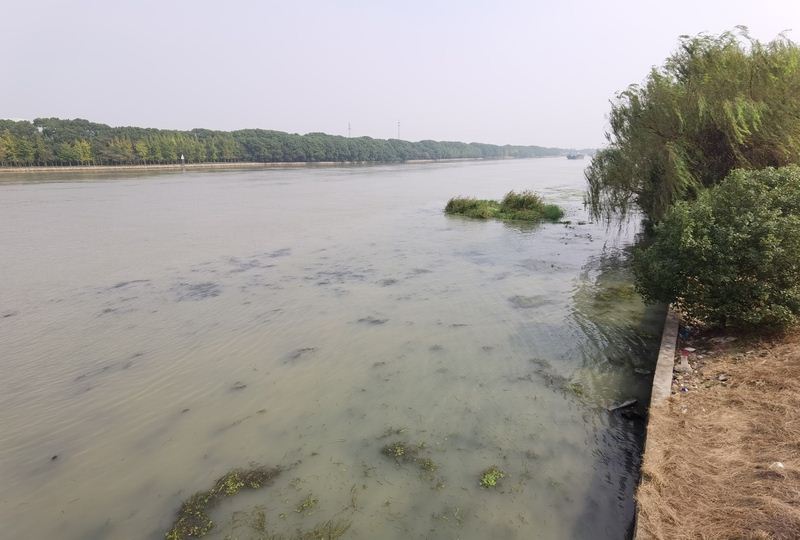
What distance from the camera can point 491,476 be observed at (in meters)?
5.64

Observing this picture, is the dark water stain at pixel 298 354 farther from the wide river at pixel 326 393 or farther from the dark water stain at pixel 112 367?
the dark water stain at pixel 112 367

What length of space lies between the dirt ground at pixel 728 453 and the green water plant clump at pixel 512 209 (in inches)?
845

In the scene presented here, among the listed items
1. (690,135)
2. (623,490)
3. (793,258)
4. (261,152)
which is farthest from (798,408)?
(261,152)

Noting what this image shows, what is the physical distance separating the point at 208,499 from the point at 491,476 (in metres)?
3.47

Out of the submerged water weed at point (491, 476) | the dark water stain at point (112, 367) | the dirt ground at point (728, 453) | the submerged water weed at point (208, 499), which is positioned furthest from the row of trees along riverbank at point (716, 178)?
the dark water stain at point (112, 367)

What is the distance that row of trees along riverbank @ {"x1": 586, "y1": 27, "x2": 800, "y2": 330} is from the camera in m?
7.73

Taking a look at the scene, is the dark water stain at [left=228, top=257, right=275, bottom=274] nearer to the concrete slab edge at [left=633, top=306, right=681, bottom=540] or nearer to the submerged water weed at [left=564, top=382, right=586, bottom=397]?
the submerged water weed at [left=564, top=382, right=586, bottom=397]

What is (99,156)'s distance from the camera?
94688mm

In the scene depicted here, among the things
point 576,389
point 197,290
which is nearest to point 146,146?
point 197,290

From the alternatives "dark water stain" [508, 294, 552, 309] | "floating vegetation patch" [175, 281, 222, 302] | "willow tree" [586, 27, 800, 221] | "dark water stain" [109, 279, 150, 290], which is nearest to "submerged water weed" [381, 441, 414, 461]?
"dark water stain" [508, 294, 552, 309]

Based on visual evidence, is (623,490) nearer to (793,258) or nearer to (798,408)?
(798,408)

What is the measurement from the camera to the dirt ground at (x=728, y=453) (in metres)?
4.10

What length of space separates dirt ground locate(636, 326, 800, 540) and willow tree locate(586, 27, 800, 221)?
33.2ft

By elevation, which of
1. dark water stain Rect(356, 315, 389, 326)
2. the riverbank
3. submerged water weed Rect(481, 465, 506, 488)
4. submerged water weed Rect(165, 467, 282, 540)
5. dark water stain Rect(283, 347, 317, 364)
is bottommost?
submerged water weed Rect(165, 467, 282, 540)
